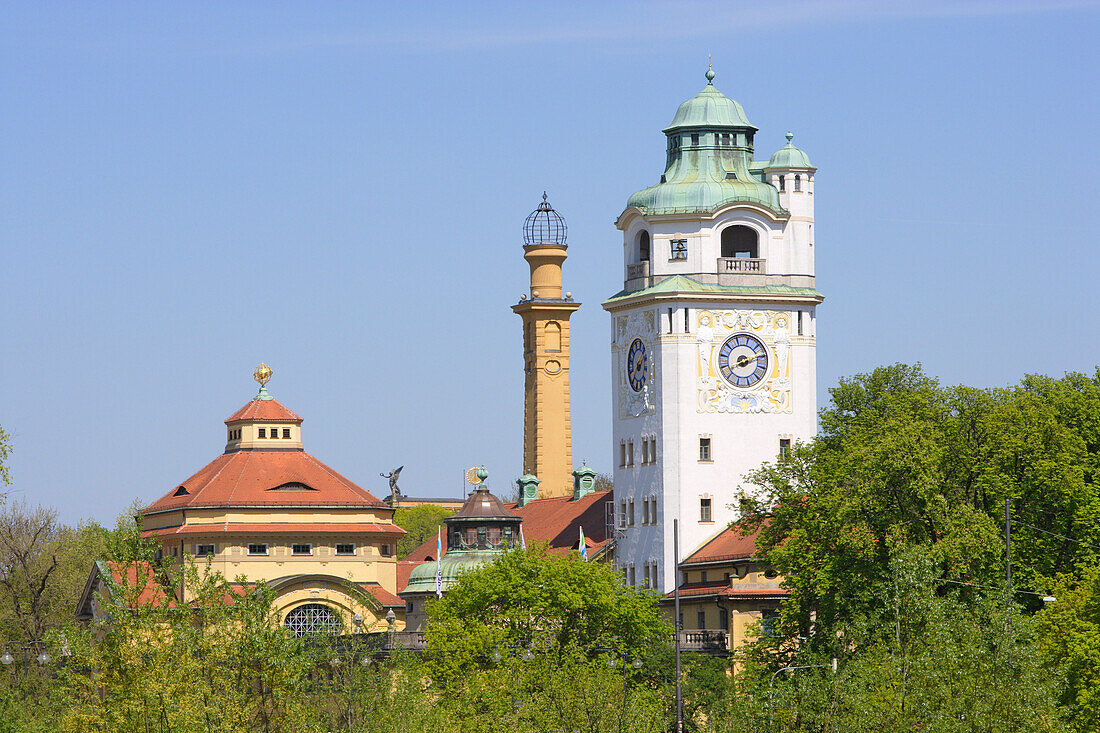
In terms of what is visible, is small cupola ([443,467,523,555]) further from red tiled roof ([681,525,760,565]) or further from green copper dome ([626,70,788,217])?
green copper dome ([626,70,788,217])

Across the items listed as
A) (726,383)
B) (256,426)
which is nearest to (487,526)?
(726,383)

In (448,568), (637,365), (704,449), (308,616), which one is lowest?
(308,616)

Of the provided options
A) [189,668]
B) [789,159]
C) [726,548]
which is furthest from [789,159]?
[189,668]

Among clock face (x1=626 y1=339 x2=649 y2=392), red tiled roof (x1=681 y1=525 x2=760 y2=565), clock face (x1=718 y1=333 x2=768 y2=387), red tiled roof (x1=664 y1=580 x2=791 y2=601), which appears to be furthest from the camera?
clock face (x1=626 y1=339 x2=649 y2=392)

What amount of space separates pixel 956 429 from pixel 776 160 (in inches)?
1369

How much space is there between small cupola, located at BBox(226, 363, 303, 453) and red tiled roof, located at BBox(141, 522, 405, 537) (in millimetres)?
7521

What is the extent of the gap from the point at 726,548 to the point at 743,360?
9958mm

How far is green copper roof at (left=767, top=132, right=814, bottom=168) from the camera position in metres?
119

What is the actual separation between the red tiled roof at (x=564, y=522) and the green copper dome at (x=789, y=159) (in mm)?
19881

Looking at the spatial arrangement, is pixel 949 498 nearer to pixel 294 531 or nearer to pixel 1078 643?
pixel 1078 643

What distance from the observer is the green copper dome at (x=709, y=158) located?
383 ft

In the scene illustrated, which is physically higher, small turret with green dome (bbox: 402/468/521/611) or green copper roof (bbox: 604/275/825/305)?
green copper roof (bbox: 604/275/825/305)

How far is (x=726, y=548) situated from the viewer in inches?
4338

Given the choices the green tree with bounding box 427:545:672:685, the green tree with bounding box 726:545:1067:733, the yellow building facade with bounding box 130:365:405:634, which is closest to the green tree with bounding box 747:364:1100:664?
the green tree with bounding box 427:545:672:685
